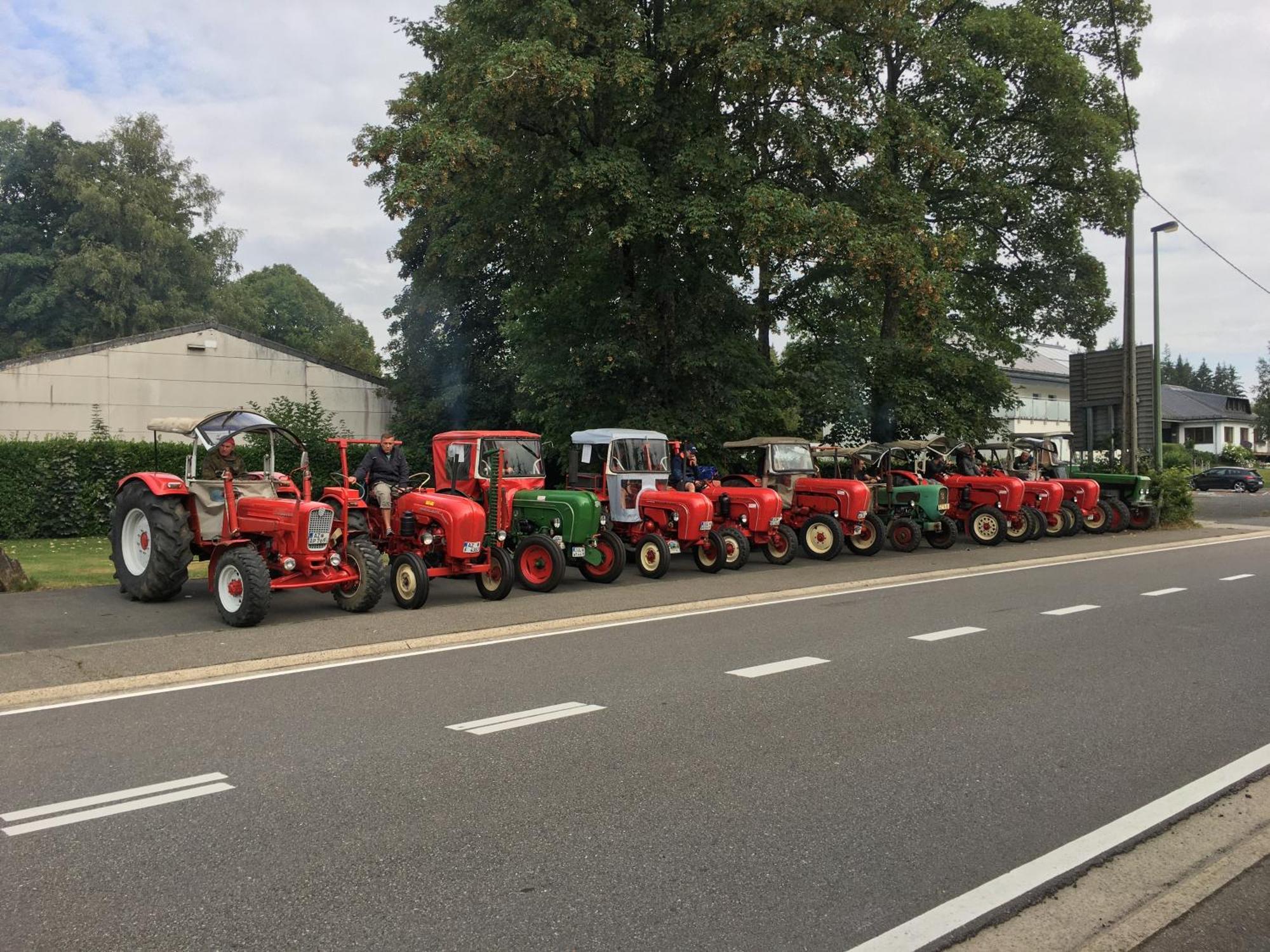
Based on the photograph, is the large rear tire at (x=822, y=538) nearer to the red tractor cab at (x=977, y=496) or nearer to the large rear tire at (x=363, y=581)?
the red tractor cab at (x=977, y=496)

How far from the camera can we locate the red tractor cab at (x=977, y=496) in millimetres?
21258

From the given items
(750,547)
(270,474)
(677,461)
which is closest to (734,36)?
(677,461)

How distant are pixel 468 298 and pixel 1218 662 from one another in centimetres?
2996

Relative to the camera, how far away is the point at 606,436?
16.7 meters

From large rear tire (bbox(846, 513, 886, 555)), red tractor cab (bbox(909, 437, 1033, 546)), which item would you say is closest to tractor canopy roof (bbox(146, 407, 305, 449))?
large rear tire (bbox(846, 513, 886, 555))

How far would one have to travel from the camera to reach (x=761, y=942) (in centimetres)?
372

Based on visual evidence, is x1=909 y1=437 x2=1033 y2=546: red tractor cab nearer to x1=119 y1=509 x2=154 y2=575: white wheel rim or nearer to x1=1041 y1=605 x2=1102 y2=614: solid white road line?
x1=1041 y1=605 x2=1102 y2=614: solid white road line

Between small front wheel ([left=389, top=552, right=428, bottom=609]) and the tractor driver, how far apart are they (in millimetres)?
1013

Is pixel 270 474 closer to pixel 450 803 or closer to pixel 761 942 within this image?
pixel 450 803

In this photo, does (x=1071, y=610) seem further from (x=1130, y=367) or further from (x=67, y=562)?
(x=1130, y=367)

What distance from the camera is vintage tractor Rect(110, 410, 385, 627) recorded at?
11.4m

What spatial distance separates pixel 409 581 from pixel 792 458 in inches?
359

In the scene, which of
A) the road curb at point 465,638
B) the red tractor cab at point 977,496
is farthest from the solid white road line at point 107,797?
the red tractor cab at point 977,496

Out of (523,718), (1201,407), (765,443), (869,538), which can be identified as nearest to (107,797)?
(523,718)
